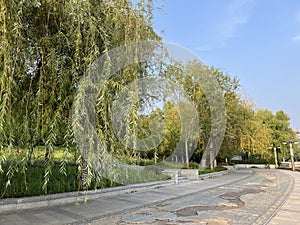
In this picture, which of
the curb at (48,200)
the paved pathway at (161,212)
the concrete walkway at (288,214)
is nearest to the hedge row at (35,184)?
the curb at (48,200)

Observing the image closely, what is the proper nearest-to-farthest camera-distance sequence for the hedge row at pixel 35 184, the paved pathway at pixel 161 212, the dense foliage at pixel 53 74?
the dense foliage at pixel 53 74 < the paved pathway at pixel 161 212 < the hedge row at pixel 35 184

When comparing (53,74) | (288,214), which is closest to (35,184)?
(53,74)

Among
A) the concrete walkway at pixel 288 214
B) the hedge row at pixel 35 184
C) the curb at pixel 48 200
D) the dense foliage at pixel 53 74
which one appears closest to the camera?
the dense foliage at pixel 53 74

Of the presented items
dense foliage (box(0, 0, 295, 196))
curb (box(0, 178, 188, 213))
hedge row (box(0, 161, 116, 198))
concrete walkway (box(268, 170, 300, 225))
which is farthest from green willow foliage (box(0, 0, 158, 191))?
concrete walkway (box(268, 170, 300, 225))

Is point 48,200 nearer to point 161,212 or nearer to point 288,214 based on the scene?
point 161,212

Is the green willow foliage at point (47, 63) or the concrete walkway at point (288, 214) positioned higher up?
the green willow foliage at point (47, 63)

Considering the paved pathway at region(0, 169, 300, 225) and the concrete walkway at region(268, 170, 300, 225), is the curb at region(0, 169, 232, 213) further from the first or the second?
the concrete walkway at region(268, 170, 300, 225)

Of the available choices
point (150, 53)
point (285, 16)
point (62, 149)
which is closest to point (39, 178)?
point (62, 149)

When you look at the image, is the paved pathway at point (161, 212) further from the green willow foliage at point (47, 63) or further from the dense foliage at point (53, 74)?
the green willow foliage at point (47, 63)

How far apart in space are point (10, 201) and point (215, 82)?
476 inches

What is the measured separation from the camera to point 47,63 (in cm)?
327

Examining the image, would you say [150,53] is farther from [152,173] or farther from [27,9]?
[152,173]

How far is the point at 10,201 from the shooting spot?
5.45 m

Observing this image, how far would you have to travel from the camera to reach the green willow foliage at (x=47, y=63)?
301 centimetres
